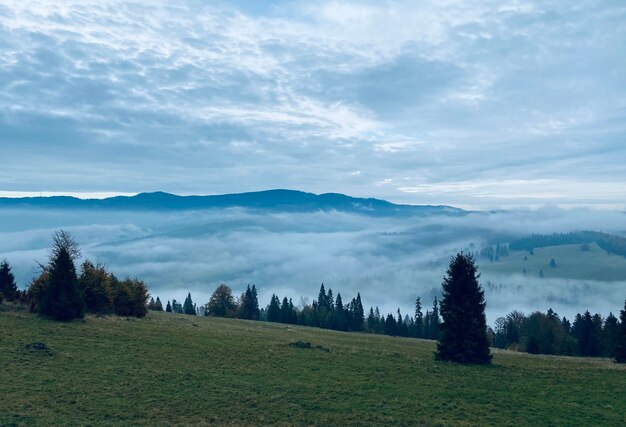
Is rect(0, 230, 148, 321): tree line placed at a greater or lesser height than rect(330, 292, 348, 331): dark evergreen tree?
greater

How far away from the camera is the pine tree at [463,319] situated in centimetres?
3575

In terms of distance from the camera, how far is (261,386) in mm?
25891

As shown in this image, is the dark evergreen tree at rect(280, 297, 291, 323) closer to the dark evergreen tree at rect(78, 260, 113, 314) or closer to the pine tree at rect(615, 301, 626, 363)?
the dark evergreen tree at rect(78, 260, 113, 314)

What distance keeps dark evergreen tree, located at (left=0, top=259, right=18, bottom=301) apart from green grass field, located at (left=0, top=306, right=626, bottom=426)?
11.7 meters

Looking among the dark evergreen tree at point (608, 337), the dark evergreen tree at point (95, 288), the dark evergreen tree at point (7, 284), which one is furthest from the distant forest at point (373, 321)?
the dark evergreen tree at point (95, 288)

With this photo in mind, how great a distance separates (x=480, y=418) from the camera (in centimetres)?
2145

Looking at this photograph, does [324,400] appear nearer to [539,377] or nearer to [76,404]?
[76,404]

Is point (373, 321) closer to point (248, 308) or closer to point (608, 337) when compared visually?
point (248, 308)

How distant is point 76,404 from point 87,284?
84.6ft

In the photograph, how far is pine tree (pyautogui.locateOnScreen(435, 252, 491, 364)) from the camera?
35750mm

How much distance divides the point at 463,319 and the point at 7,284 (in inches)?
1763

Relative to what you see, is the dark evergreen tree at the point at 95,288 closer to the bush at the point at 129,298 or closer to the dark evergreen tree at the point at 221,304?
the bush at the point at 129,298

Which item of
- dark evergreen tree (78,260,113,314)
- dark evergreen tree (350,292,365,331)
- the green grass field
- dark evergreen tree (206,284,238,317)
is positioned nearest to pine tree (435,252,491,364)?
the green grass field

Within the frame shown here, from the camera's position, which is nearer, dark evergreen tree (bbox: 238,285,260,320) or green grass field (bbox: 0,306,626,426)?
green grass field (bbox: 0,306,626,426)
